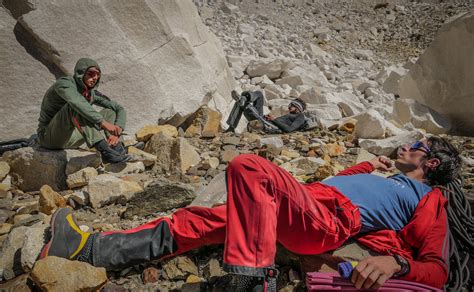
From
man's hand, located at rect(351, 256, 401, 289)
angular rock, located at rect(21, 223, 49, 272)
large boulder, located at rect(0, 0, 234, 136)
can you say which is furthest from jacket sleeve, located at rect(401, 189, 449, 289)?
large boulder, located at rect(0, 0, 234, 136)

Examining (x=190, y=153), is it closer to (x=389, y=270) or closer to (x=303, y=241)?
(x=303, y=241)

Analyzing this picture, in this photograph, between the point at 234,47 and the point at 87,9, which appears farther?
the point at 234,47

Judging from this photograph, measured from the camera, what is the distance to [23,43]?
424 cm

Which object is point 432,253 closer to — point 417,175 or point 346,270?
point 346,270

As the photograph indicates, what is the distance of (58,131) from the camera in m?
3.15

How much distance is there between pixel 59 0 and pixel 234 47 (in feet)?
23.0

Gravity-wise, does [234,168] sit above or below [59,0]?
below

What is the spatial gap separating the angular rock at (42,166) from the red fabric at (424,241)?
8.84 feet

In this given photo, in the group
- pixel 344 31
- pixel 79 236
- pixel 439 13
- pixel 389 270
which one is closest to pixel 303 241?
pixel 389 270

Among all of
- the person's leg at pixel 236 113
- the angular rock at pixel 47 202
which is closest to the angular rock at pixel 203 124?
the person's leg at pixel 236 113

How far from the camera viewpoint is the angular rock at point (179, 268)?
1830mm

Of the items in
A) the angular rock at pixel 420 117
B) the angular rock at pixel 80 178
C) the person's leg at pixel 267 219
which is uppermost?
the person's leg at pixel 267 219

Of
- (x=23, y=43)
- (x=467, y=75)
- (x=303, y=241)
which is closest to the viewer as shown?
(x=303, y=241)

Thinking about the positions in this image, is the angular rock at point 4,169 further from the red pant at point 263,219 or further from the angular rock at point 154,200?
the red pant at point 263,219
